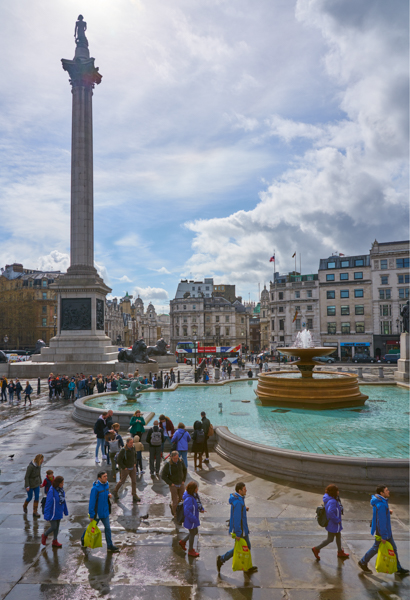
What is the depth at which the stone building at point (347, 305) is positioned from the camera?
2576 inches

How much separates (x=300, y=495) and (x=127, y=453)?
395 centimetres

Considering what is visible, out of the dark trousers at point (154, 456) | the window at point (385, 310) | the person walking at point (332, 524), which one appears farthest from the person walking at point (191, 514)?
the window at point (385, 310)

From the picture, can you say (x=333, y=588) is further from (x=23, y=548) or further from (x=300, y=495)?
(x=23, y=548)

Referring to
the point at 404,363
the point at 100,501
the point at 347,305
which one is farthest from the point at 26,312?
the point at 100,501

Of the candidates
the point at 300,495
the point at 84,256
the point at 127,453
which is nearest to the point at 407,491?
the point at 300,495

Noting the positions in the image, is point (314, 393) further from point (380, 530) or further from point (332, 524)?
point (380, 530)

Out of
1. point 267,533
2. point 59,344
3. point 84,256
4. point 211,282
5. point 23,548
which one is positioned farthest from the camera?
point 211,282

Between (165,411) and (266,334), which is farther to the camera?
(266,334)

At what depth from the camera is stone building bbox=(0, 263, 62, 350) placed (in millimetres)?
82625

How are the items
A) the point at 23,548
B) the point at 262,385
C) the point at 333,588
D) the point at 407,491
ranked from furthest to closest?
1. the point at 262,385
2. the point at 407,491
3. the point at 23,548
4. the point at 333,588

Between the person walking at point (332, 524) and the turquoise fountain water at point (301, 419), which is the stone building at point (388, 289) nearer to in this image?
the turquoise fountain water at point (301, 419)

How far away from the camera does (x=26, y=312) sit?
83188 mm

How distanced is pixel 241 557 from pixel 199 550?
1.14 metres

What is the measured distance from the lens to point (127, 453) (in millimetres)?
8867
